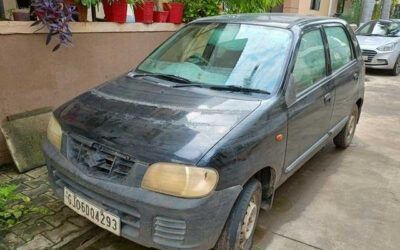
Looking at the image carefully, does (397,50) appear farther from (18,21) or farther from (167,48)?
(18,21)

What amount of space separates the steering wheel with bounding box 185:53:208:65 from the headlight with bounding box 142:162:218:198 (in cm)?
135

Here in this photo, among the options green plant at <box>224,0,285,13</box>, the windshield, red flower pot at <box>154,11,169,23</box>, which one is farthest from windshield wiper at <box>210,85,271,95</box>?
the windshield

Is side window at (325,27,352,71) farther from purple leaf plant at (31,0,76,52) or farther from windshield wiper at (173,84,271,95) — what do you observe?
purple leaf plant at (31,0,76,52)

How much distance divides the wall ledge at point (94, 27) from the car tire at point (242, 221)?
2.68 m

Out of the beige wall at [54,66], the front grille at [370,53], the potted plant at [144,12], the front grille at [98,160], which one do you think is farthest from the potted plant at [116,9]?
the front grille at [370,53]

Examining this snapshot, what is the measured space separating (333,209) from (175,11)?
11.5ft

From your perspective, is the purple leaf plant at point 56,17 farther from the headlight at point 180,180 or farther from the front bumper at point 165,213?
the headlight at point 180,180

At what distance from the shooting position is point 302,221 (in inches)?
123

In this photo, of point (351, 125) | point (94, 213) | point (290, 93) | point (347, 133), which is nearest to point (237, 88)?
point (290, 93)

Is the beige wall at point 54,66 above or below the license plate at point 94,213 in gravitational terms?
above

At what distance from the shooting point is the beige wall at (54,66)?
3.55 m

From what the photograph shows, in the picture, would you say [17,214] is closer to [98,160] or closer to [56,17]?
[98,160]

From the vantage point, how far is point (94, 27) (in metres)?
4.20

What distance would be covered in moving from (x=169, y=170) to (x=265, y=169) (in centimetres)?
92
